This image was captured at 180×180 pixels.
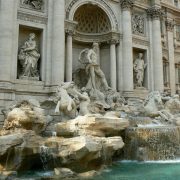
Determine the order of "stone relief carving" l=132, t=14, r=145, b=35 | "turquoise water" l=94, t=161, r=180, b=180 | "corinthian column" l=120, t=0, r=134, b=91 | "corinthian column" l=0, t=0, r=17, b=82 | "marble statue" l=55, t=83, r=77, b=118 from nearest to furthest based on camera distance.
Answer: "turquoise water" l=94, t=161, r=180, b=180 → "marble statue" l=55, t=83, r=77, b=118 → "corinthian column" l=0, t=0, r=17, b=82 → "corinthian column" l=120, t=0, r=134, b=91 → "stone relief carving" l=132, t=14, r=145, b=35

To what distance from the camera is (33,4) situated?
17656 mm

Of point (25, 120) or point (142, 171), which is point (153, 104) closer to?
point (142, 171)

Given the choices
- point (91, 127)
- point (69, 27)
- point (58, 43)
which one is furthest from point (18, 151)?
point (69, 27)

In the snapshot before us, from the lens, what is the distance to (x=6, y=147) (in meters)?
9.36

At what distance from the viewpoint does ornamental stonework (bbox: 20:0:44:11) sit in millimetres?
17281

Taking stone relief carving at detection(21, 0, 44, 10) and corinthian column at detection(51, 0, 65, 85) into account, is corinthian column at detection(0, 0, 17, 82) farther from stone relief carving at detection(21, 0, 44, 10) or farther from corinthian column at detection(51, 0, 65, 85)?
corinthian column at detection(51, 0, 65, 85)

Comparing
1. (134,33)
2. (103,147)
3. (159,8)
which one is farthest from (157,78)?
(103,147)

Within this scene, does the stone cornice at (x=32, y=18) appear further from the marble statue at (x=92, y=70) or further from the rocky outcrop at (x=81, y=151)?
the rocky outcrop at (x=81, y=151)

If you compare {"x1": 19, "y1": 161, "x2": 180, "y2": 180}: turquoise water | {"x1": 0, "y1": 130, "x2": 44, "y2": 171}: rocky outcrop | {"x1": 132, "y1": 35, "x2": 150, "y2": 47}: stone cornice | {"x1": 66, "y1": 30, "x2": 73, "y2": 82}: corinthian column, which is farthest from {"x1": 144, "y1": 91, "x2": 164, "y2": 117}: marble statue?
{"x1": 0, "y1": 130, "x2": 44, "y2": 171}: rocky outcrop

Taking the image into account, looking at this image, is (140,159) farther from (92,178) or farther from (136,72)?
(136,72)

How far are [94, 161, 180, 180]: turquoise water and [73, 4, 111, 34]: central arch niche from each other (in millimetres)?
11802

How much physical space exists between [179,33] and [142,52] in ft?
18.8

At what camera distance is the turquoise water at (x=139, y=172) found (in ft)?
29.8

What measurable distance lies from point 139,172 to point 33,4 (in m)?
12.3
